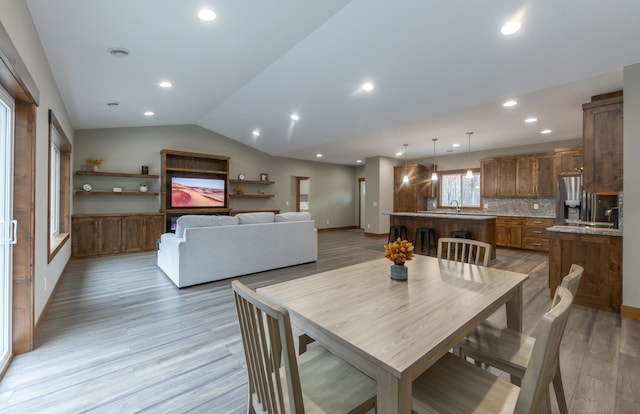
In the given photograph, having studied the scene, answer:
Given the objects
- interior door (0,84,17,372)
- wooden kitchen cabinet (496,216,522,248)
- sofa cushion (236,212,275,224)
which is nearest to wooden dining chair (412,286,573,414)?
interior door (0,84,17,372)

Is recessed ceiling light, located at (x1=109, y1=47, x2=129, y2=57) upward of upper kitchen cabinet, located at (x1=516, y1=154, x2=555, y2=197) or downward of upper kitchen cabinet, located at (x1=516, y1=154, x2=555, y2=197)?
upward

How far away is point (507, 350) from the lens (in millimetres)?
1550

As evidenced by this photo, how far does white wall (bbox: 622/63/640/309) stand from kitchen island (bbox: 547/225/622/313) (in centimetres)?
9

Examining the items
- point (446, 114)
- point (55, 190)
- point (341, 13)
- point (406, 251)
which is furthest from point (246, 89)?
point (406, 251)

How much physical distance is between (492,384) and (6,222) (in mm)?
3335

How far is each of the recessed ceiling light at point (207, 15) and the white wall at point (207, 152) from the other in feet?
17.5

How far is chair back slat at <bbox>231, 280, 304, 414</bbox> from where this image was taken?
0.93m

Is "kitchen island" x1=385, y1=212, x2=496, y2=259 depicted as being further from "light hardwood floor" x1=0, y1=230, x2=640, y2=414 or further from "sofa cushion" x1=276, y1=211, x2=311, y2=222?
"sofa cushion" x1=276, y1=211, x2=311, y2=222

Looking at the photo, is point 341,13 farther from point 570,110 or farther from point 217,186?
point 217,186

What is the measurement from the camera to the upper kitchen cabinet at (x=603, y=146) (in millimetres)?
3266

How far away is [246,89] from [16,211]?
11.5 feet

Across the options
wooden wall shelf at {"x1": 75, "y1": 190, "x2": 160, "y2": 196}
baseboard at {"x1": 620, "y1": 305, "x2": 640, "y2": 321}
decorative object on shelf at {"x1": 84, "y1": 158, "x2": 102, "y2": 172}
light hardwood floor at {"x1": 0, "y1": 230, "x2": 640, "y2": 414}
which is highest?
decorative object on shelf at {"x1": 84, "y1": 158, "x2": 102, "y2": 172}

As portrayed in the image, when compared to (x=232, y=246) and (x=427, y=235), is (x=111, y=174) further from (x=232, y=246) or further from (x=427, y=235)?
(x=427, y=235)

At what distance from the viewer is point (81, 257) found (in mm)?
5824
